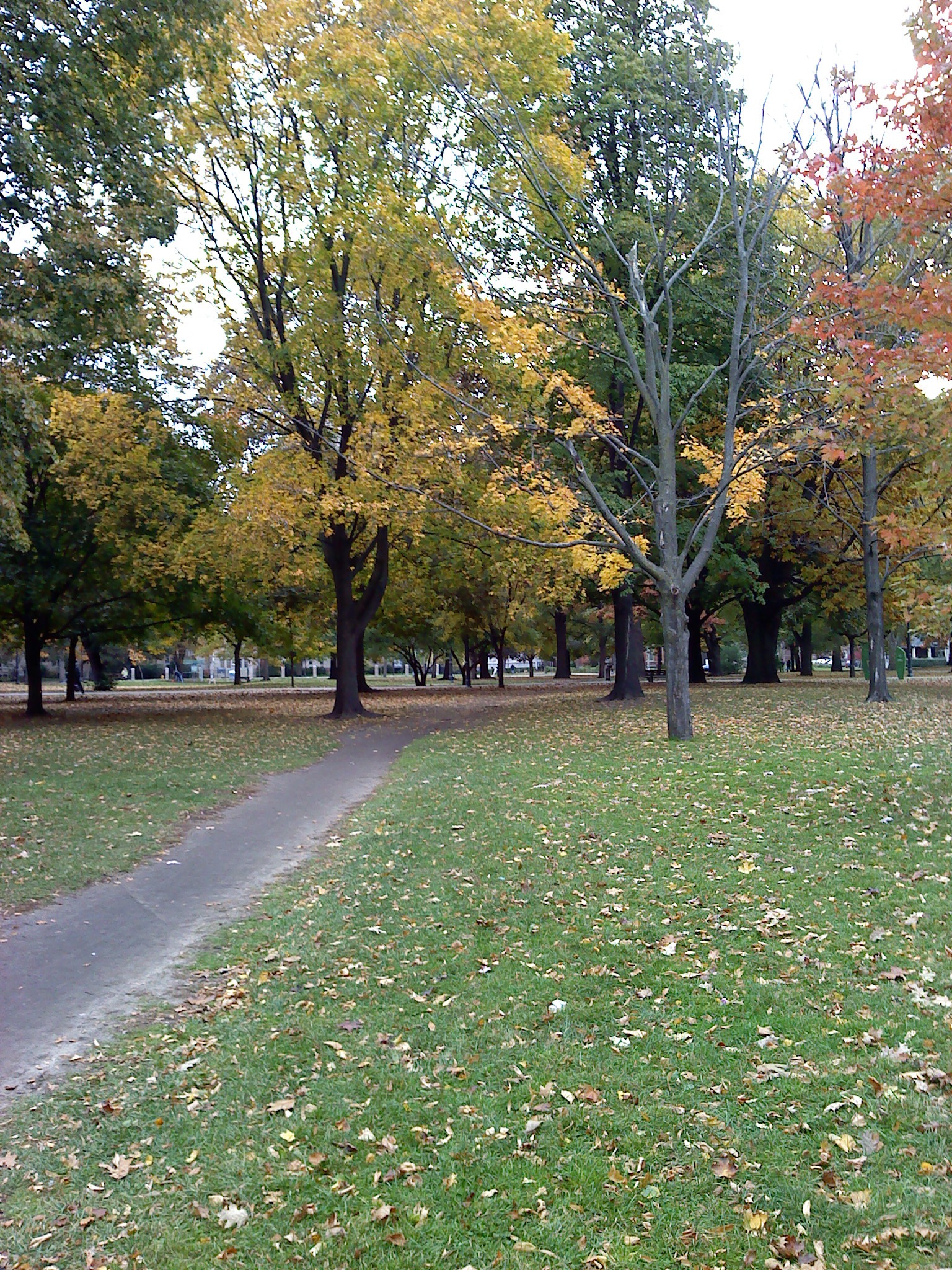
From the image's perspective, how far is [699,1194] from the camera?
3.82m

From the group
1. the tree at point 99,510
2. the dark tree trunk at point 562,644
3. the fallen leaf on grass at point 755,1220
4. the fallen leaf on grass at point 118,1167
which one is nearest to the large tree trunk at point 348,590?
the tree at point 99,510

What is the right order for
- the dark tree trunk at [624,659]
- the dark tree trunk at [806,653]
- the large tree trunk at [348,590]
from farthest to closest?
the dark tree trunk at [806,653] → the dark tree trunk at [624,659] → the large tree trunk at [348,590]

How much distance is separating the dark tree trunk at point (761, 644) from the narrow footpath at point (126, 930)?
29.7 metres

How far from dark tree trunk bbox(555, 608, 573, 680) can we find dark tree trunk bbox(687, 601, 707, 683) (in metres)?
6.48

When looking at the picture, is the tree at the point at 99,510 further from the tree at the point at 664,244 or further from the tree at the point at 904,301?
the tree at the point at 904,301

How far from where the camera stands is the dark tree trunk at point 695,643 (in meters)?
41.7

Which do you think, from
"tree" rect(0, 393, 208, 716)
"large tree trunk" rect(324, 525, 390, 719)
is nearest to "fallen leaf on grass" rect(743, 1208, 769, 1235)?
"tree" rect(0, 393, 208, 716)

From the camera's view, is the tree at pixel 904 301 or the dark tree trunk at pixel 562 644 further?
the dark tree trunk at pixel 562 644

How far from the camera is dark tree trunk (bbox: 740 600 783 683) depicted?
40.4 metres

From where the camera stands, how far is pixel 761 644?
41.0m

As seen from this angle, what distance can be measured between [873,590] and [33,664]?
23.8 meters

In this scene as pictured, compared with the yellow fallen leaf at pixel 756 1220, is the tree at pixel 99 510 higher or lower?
higher

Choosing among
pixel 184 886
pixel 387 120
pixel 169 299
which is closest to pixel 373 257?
pixel 387 120

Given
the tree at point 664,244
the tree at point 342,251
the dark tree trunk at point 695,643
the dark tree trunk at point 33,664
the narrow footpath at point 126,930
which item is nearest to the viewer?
the narrow footpath at point 126,930
